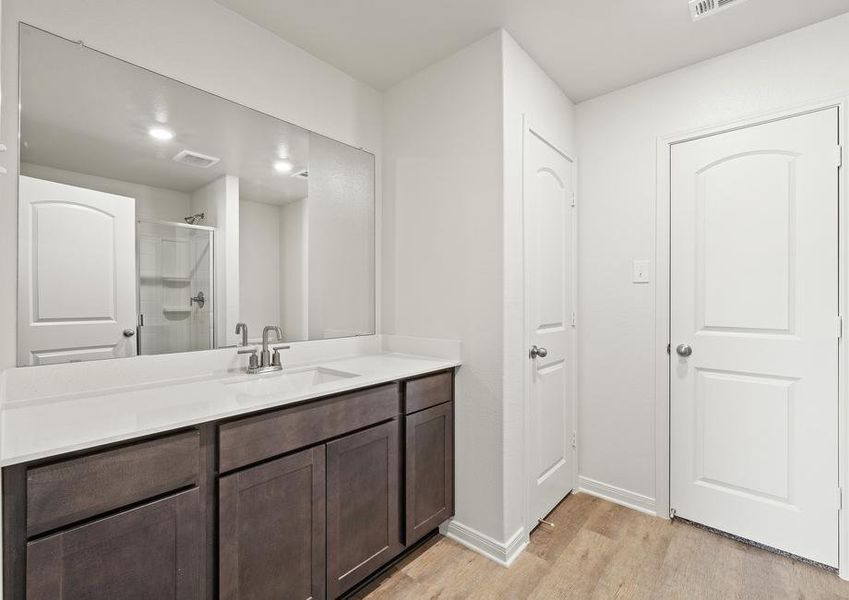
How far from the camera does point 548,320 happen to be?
228 centimetres

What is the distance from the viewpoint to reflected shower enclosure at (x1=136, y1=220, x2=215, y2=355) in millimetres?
1532

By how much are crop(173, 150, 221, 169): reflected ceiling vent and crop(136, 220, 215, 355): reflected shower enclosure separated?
0.26 metres

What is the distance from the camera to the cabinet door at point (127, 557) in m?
0.91

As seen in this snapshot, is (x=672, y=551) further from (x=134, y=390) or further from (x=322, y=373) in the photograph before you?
(x=134, y=390)

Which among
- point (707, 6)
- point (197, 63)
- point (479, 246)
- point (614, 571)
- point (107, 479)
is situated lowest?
point (614, 571)

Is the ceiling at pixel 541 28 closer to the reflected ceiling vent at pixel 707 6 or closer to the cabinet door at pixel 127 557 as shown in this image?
the reflected ceiling vent at pixel 707 6

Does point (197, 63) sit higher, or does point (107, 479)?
point (197, 63)

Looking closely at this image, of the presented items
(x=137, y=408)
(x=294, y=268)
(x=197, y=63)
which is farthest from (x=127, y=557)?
(x=197, y=63)

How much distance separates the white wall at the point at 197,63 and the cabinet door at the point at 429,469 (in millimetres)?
1453

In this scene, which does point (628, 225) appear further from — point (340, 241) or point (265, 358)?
point (265, 358)

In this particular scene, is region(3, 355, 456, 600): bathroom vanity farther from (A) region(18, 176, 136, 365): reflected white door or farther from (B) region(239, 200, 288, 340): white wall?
(B) region(239, 200, 288, 340): white wall

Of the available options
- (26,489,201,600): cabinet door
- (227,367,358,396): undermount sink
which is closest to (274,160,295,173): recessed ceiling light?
(227,367,358,396): undermount sink

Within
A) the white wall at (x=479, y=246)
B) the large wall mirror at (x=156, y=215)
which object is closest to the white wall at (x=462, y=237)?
the white wall at (x=479, y=246)

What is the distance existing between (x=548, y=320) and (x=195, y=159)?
190cm
